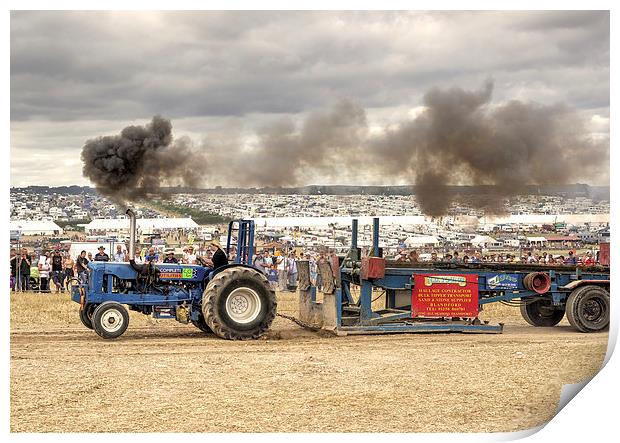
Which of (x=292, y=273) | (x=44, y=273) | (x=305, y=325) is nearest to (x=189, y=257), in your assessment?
(x=292, y=273)

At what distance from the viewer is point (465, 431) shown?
10297mm

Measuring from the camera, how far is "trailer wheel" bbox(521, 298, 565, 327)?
1958cm

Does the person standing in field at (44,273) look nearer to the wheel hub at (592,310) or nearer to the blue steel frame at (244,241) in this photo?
the blue steel frame at (244,241)

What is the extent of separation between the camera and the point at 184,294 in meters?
17.0

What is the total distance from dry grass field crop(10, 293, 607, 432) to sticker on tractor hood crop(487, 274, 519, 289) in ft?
3.05

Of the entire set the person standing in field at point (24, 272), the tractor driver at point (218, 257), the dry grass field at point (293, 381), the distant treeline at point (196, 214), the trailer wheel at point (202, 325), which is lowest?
the dry grass field at point (293, 381)

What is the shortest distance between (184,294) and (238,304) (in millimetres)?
1097

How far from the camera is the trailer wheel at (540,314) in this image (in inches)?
771

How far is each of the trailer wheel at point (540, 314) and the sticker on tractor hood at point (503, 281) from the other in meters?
1.89

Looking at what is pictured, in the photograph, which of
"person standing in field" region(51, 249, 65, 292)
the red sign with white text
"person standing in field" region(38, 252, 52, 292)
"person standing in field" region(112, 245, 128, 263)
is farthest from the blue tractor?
"person standing in field" region(38, 252, 52, 292)

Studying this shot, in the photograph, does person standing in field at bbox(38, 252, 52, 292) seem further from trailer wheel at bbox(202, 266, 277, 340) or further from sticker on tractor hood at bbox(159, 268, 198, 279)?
trailer wheel at bbox(202, 266, 277, 340)

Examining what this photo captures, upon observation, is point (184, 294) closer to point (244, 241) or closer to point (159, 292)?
point (159, 292)

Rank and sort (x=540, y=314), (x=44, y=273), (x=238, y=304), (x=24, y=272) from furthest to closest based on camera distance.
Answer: (x=24, y=272) < (x=44, y=273) < (x=540, y=314) < (x=238, y=304)

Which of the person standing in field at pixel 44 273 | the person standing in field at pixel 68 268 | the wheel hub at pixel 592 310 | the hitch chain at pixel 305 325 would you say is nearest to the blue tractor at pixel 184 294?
the hitch chain at pixel 305 325
